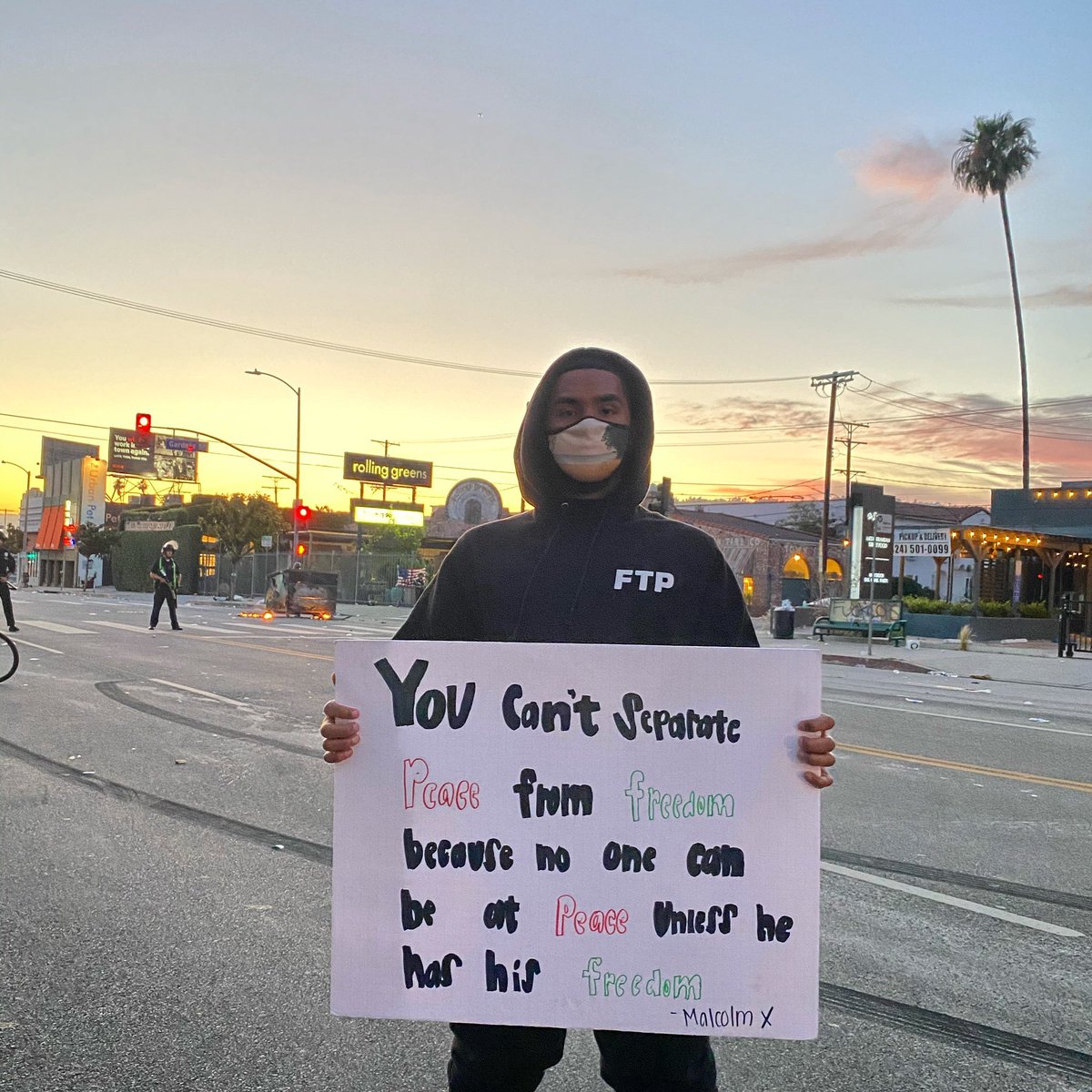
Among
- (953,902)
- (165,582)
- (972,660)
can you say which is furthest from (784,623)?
(953,902)

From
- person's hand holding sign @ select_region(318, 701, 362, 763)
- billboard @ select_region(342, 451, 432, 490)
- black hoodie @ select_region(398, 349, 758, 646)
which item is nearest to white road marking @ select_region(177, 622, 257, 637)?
black hoodie @ select_region(398, 349, 758, 646)

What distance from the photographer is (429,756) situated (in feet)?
7.65

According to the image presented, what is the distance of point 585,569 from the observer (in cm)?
249

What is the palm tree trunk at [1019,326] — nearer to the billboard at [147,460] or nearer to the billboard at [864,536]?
the billboard at [864,536]

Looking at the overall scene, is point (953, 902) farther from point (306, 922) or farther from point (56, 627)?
point (56, 627)

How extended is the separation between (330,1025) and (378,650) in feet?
5.63

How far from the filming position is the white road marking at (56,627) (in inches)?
781

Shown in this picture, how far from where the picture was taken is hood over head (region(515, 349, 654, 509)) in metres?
2.59

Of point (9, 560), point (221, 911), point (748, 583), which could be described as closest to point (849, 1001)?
point (221, 911)

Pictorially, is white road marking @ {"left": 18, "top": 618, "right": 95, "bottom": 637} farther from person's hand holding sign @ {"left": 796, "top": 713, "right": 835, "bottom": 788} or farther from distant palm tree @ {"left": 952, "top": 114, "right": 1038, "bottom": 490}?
distant palm tree @ {"left": 952, "top": 114, "right": 1038, "bottom": 490}

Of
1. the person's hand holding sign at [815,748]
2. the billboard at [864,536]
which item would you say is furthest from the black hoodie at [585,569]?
the billboard at [864,536]

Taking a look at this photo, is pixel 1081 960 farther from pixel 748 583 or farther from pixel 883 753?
pixel 748 583

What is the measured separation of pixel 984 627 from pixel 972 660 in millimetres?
8534

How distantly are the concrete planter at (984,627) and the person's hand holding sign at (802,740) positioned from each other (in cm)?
2819
